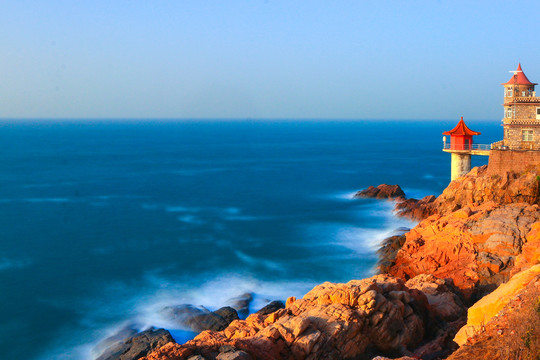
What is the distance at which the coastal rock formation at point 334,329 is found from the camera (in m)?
16.7

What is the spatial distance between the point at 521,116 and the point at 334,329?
31384 mm

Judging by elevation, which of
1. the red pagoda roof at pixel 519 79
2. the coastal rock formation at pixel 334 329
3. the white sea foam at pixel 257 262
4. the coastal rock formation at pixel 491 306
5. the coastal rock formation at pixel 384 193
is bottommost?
the white sea foam at pixel 257 262

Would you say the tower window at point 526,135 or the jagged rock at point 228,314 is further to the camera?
the tower window at point 526,135

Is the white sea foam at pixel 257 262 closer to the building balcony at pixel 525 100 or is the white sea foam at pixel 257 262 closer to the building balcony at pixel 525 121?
the building balcony at pixel 525 121

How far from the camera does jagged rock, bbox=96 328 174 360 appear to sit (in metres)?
23.0

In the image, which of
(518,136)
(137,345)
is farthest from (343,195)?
(137,345)

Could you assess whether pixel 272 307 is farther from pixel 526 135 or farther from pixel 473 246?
pixel 526 135

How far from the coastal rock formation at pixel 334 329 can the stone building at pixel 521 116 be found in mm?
24449

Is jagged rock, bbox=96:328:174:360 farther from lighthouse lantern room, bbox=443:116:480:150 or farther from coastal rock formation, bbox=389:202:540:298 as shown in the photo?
lighthouse lantern room, bbox=443:116:480:150

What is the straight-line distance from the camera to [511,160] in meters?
39.3

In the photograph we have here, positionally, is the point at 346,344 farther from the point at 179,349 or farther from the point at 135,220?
the point at 135,220

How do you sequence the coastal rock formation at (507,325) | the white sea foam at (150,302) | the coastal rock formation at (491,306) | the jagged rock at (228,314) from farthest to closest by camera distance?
the white sea foam at (150,302), the jagged rock at (228,314), the coastal rock formation at (491,306), the coastal rock formation at (507,325)

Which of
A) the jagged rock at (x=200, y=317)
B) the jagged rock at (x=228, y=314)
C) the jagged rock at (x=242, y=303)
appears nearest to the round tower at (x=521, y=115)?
the jagged rock at (x=242, y=303)

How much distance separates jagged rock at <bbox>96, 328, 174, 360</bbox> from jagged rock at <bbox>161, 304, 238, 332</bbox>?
2.50 meters
